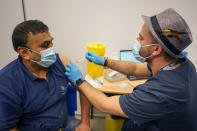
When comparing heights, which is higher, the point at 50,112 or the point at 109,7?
the point at 109,7

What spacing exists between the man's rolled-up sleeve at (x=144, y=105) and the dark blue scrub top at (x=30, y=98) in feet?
1.98

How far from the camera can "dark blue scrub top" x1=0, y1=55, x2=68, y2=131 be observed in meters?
0.98

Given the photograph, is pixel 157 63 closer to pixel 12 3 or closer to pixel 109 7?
pixel 109 7

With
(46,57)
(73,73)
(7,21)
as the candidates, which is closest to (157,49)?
(73,73)

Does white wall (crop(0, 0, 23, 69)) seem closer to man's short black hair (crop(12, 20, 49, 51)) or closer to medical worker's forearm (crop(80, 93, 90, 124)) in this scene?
man's short black hair (crop(12, 20, 49, 51))

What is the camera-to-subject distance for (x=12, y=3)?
1926 millimetres

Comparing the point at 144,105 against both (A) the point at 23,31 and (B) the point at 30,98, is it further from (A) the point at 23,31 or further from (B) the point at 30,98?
(A) the point at 23,31

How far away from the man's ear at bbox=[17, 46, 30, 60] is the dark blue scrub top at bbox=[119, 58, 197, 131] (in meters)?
0.82

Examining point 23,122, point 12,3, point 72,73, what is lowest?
point 23,122

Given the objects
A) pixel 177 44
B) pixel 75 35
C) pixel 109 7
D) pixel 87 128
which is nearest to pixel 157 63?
pixel 177 44

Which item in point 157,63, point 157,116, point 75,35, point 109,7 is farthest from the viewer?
point 75,35

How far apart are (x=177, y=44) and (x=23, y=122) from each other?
51.6 inches

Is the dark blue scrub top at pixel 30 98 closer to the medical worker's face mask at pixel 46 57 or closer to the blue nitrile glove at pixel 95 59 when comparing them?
the medical worker's face mask at pixel 46 57

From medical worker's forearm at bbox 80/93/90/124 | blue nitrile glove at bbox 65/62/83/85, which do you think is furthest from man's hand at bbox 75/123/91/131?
blue nitrile glove at bbox 65/62/83/85
